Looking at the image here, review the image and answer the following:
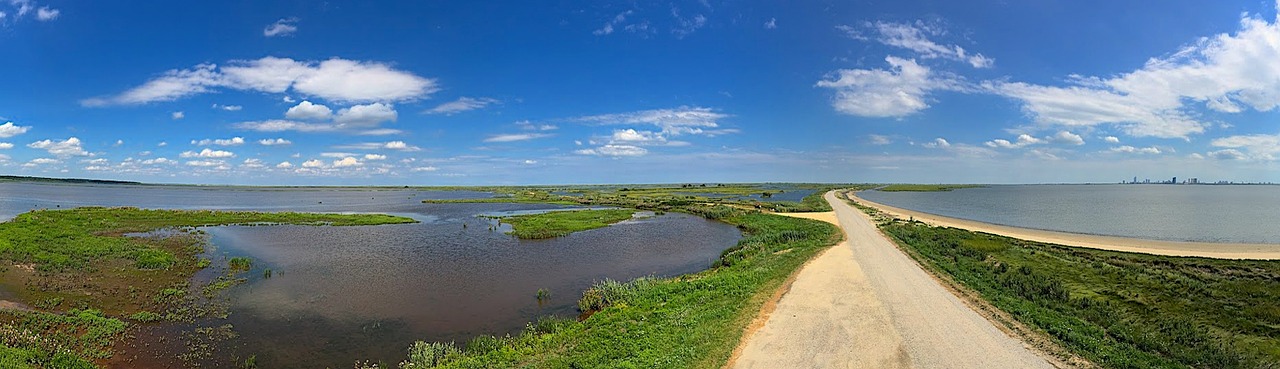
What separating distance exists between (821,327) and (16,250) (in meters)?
47.3

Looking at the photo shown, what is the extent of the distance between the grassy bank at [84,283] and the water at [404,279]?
2165 mm

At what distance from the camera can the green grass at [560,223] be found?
51031mm

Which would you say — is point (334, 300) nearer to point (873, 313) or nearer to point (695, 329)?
point (695, 329)

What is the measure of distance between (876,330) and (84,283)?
36855 millimetres

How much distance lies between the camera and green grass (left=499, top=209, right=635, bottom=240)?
51.0 m

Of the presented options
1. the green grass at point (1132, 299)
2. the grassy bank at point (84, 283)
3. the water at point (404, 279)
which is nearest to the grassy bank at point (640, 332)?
the water at point (404, 279)

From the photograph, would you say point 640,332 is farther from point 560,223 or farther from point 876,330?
point 560,223

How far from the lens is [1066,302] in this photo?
21.5m

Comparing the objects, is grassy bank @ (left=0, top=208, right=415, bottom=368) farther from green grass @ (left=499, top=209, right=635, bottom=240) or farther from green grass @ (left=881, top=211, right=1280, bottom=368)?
green grass @ (left=881, top=211, right=1280, bottom=368)

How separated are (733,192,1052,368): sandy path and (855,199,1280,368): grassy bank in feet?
6.25

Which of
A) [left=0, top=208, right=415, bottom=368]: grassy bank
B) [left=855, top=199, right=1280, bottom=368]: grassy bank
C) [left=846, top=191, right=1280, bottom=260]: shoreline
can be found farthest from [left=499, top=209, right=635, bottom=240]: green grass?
[left=846, top=191, right=1280, bottom=260]: shoreline

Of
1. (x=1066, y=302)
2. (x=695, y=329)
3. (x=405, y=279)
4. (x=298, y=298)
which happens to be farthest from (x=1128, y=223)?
(x=298, y=298)

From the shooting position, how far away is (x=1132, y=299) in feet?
75.6

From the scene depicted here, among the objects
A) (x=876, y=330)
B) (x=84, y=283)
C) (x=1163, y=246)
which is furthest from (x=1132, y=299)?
(x=84, y=283)
